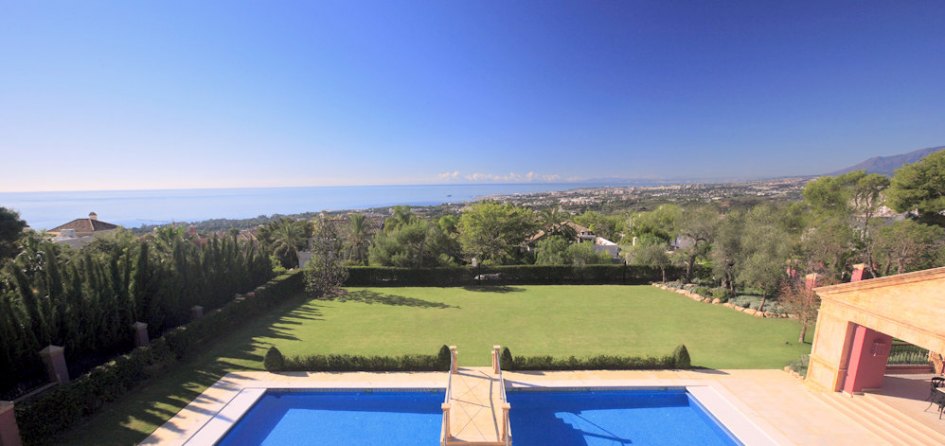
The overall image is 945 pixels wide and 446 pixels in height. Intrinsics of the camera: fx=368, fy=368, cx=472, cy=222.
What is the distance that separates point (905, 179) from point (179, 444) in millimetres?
38190

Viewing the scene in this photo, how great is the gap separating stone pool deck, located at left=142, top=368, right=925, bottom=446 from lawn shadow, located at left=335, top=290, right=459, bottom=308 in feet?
29.3

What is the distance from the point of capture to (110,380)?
10.9 metres

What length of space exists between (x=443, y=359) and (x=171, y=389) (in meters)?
8.73

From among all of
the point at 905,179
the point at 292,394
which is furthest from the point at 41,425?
the point at 905,179

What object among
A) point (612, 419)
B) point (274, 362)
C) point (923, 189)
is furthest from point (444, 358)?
point (923, 189)

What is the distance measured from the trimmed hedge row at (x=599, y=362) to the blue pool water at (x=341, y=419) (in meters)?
3.15

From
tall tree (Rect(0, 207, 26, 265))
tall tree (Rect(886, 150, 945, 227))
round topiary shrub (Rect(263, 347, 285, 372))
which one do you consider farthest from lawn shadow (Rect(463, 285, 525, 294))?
tall tree (Rect(0, 207, 26, 265))

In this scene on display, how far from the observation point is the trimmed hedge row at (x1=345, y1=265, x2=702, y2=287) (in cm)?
2812

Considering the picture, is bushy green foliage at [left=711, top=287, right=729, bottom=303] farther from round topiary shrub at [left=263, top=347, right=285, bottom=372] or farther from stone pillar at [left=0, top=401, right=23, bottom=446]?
stone pillar at [left=0, top=401, right=23, bottom=446]

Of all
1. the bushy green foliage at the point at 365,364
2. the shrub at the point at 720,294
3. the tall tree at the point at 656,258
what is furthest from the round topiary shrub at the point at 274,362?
the tall tree at the point at 656,258

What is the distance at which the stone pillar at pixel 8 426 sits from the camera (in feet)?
26.4

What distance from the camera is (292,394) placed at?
11.9 m

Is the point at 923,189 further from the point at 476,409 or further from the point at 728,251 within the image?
the point at 476,409

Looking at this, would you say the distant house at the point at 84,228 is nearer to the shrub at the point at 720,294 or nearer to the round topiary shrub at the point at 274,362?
the round topiary shrub at the point at 274,362
